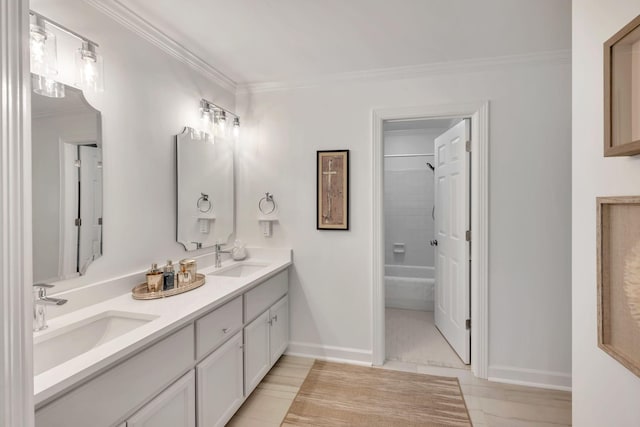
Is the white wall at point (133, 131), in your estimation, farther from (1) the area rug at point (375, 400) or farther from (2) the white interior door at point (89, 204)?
(1) the area rug at point (375, 400)

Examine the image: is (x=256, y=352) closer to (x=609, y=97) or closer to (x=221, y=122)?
(x=221, y=122)

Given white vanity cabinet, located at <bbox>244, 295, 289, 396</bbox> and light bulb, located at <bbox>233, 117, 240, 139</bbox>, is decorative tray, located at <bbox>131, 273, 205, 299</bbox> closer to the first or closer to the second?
white vanity cabinet, located at <bbox>244, 295, 289, 396</bbox>

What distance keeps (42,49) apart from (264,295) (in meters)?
1.82

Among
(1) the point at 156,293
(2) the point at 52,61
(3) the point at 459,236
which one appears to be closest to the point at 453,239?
(3) the point at 459,236

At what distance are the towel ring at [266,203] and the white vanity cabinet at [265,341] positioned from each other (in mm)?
770

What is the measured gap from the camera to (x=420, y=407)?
7.14ft

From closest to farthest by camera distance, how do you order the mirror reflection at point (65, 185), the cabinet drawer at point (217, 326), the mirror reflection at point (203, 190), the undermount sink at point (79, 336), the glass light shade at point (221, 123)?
the undermount sink at point (79, 336) < the mirror reflection at point (65, 185) < the cabinet drawer at point (217, 326) < the mirror reflection at point (203, 190) < the glass light shade at point (221, 123)

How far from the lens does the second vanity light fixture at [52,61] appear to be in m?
1.34

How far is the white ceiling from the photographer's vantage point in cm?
181

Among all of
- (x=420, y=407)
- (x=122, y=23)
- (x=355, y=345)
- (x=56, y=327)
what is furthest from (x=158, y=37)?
(x=420, y=407)

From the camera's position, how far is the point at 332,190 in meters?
2.78

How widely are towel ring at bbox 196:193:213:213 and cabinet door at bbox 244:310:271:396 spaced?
92cm

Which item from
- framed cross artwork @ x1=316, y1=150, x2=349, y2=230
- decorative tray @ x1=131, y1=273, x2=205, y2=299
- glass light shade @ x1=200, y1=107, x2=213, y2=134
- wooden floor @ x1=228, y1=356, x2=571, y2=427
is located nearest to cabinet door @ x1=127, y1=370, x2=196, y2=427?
decorative tray @ x1=131, y1=273, x2=205, y2=299

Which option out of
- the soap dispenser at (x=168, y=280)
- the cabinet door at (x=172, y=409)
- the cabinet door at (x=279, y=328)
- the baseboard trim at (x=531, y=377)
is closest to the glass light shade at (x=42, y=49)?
the soap dispenser at (x=168, y=280)
